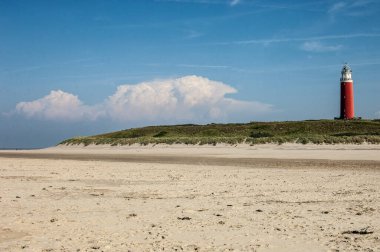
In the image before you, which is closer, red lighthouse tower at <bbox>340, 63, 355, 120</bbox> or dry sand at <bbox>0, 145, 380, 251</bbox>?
dry sand at <bbox>0, 145, 380, 251</bbox>

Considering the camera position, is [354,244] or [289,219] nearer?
[354,244]

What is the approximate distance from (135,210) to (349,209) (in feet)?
16.0

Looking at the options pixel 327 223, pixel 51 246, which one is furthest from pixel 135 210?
pixel 327 223

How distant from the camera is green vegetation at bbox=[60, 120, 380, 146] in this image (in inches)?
1807

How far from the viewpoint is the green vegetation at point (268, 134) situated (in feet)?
151

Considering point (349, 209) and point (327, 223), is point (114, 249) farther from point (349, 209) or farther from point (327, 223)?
point (349, 209)

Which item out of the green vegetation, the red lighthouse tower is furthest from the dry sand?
the red lighthouse tower

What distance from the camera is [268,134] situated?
56.9 metres

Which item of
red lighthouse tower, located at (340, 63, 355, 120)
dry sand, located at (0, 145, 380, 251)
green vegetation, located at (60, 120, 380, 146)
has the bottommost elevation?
dry sand, located at (0, 145, 380, 251)

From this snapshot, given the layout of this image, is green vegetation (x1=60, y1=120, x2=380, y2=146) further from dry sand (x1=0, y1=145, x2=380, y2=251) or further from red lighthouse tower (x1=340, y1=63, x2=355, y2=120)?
dry sand (x1=0, y1=145, x2=380, y2=251)

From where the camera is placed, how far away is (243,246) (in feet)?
25.6

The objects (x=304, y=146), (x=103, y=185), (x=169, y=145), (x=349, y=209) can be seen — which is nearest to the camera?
(x=349, y=209)

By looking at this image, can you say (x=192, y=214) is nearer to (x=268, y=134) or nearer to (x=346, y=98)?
(x=268, y=134)

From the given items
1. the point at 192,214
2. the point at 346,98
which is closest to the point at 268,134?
the point at 346,98
